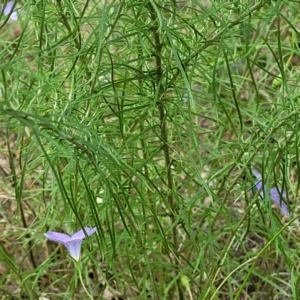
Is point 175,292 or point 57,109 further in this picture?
point 175,292

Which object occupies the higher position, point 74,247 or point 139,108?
point 139,108

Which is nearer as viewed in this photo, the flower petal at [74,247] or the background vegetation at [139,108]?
the background vegetation at [139,108]

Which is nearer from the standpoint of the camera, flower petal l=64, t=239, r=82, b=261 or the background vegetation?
the background vegetation

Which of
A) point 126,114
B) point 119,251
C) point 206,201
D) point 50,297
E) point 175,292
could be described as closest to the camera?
point 126,114

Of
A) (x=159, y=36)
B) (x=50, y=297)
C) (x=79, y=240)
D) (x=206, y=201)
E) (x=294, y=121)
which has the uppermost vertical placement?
(x=159, y=36)

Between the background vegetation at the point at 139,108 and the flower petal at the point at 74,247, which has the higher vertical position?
the background vegetation at the point at 139,108

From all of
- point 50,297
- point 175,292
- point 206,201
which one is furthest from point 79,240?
point 206,201

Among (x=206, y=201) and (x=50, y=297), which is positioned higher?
(x=206, y=201)

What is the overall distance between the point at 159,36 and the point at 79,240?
35 centimetres

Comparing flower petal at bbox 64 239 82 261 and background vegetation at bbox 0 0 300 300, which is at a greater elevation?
background vegetation at bbox 0 0 300 300

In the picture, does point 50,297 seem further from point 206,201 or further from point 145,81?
point 145,81

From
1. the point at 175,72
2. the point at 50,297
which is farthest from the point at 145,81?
the point at 50,297

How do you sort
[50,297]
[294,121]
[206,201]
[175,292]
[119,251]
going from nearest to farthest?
[294,121] < [119,251] < [175,292] < [50,297] < [206,201]

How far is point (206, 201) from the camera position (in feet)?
6.14
